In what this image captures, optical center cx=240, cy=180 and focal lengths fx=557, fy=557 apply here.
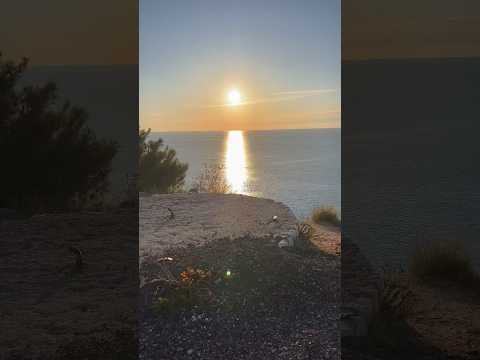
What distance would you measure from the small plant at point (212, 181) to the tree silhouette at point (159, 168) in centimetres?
21

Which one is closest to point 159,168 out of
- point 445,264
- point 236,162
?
point 236,162

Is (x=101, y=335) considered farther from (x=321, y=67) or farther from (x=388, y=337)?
(x=321, y=67)

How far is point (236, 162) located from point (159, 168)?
0.86 meters

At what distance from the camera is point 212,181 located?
5.89 m

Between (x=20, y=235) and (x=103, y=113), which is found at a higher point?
(x=103, y=113)

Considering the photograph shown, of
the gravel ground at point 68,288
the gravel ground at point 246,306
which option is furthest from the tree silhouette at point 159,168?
the gravel ground at point 68,288

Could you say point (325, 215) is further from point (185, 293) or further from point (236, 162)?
point (185, 293)

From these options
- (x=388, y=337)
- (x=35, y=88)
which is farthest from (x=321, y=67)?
(x=388, y=337)

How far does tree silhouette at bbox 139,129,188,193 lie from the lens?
240 inches

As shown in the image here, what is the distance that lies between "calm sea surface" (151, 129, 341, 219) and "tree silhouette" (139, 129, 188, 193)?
3.4 inches

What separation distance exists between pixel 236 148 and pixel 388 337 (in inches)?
132

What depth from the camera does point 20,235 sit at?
402 cm

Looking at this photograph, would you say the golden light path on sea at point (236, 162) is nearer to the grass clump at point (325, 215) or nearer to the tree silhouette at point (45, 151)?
the grass clump at point (325, 215)

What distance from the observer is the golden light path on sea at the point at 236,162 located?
5.84 meters
